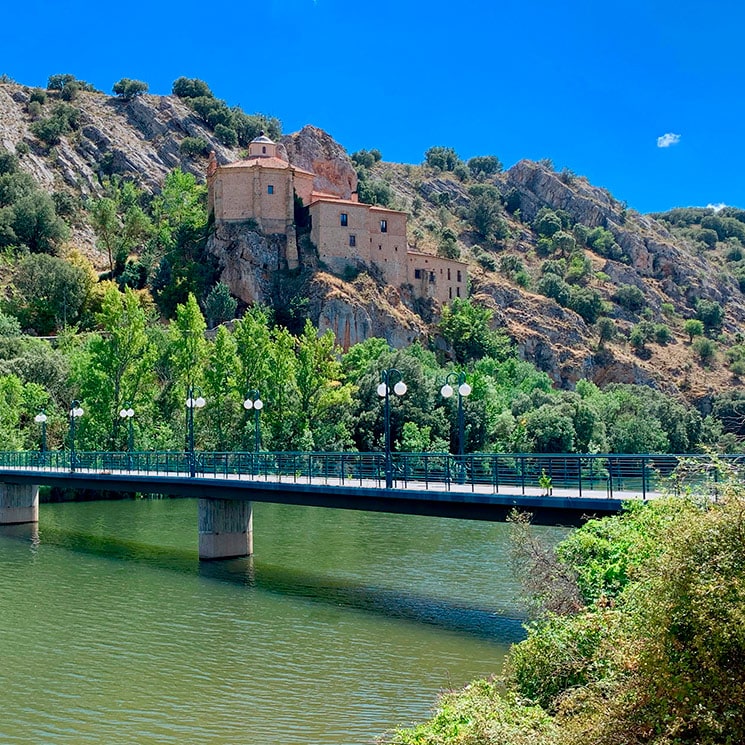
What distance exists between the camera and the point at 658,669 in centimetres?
951

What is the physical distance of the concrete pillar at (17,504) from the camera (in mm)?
46156

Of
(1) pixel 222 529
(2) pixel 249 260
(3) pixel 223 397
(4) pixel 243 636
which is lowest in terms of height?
(4) pixel 243 636

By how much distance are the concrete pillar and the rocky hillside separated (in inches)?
1740

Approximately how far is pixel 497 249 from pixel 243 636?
122m

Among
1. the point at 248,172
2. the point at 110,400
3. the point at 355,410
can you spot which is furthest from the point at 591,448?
the point at 248,172

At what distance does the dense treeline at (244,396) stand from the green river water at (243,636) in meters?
20.8

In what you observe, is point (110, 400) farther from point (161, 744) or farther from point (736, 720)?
point (736, 720)

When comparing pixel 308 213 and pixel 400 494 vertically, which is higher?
pixel 308 213

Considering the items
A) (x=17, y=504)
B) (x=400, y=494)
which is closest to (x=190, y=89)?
(x=17, y=504)

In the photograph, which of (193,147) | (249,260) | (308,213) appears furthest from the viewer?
(193,147)

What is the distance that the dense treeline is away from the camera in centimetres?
5953

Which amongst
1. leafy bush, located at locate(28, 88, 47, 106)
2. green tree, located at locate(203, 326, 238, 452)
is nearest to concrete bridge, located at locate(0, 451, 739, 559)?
green tree, located at locate(203, 326, 238, 452)

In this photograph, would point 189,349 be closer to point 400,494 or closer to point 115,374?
point 115,374

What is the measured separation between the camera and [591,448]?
201ft
